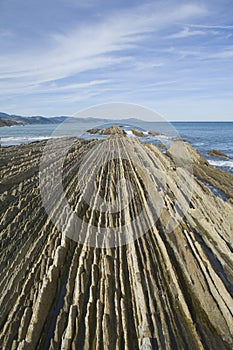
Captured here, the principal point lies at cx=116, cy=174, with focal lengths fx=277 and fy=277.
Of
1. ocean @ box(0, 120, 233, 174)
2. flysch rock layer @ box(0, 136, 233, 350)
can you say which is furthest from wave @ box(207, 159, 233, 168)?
flysch rock layer @ box(0, 136, 233, 350)

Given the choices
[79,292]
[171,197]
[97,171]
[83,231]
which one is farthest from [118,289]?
[97,171]

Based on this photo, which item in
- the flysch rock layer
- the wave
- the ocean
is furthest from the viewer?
the ocean

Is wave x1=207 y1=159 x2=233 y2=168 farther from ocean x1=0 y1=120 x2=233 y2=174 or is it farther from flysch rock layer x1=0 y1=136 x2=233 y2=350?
flysch rock layer x1=0 y1=136 x2=233 y2=350

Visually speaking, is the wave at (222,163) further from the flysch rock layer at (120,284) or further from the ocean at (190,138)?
the flysch rock layer at (120,284)

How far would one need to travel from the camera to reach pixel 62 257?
8477 mm

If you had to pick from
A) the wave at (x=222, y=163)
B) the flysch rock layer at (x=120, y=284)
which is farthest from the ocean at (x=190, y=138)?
the flysch rock layer at (x=120, y=284)

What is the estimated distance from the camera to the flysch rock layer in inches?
231

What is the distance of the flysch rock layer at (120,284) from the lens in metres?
5.87

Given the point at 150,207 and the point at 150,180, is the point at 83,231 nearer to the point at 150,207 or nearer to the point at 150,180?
the point at 150,207

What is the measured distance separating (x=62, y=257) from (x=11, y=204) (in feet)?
17.5

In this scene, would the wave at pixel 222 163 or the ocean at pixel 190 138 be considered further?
the ocean at pixel 190 138

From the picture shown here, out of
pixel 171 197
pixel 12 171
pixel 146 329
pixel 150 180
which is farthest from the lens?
pixel 12 171

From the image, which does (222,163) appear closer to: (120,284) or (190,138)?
(120,284)

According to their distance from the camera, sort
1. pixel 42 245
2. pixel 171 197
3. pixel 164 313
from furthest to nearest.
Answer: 1. pixel 171 197
2. pixel 42 245
3. pixel 164 313
